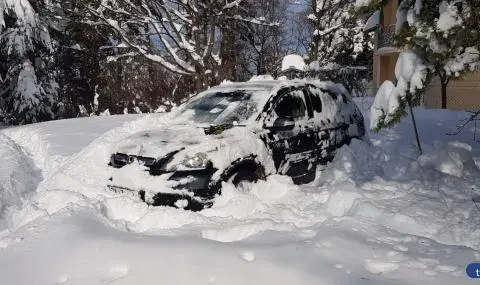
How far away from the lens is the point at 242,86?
657 centimetres

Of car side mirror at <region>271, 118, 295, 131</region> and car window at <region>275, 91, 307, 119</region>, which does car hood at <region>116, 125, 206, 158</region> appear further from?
car window at <region>275, 91, 307, 119</region>

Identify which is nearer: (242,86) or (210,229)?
(210,229)

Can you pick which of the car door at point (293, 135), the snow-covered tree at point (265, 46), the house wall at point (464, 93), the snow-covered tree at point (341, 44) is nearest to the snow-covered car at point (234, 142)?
the car door at point (293, 135)

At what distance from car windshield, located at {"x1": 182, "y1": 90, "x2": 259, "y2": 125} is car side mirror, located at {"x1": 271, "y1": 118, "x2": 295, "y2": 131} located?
320mm

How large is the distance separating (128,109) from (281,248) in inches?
829

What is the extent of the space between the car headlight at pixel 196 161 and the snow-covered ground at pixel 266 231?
0.40 metres

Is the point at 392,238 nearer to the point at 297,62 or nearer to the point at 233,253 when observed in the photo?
the point at 233,253

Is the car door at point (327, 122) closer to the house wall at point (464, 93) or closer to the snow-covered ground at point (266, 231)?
the snow-covered ground at point (266, 231)

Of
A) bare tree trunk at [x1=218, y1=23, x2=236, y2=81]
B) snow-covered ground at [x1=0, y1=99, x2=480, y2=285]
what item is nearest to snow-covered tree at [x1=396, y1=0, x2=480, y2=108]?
snow-covered ground at [x1=0, y1=99, x2=480, y2=285]

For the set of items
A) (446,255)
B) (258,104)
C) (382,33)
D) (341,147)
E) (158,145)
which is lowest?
(446,255)

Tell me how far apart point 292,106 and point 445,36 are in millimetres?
2345

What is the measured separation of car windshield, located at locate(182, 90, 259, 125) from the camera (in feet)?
18.9

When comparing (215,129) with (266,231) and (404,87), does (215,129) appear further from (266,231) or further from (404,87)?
(404,87)

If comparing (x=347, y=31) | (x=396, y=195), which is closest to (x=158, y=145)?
(x=396, y=195)
